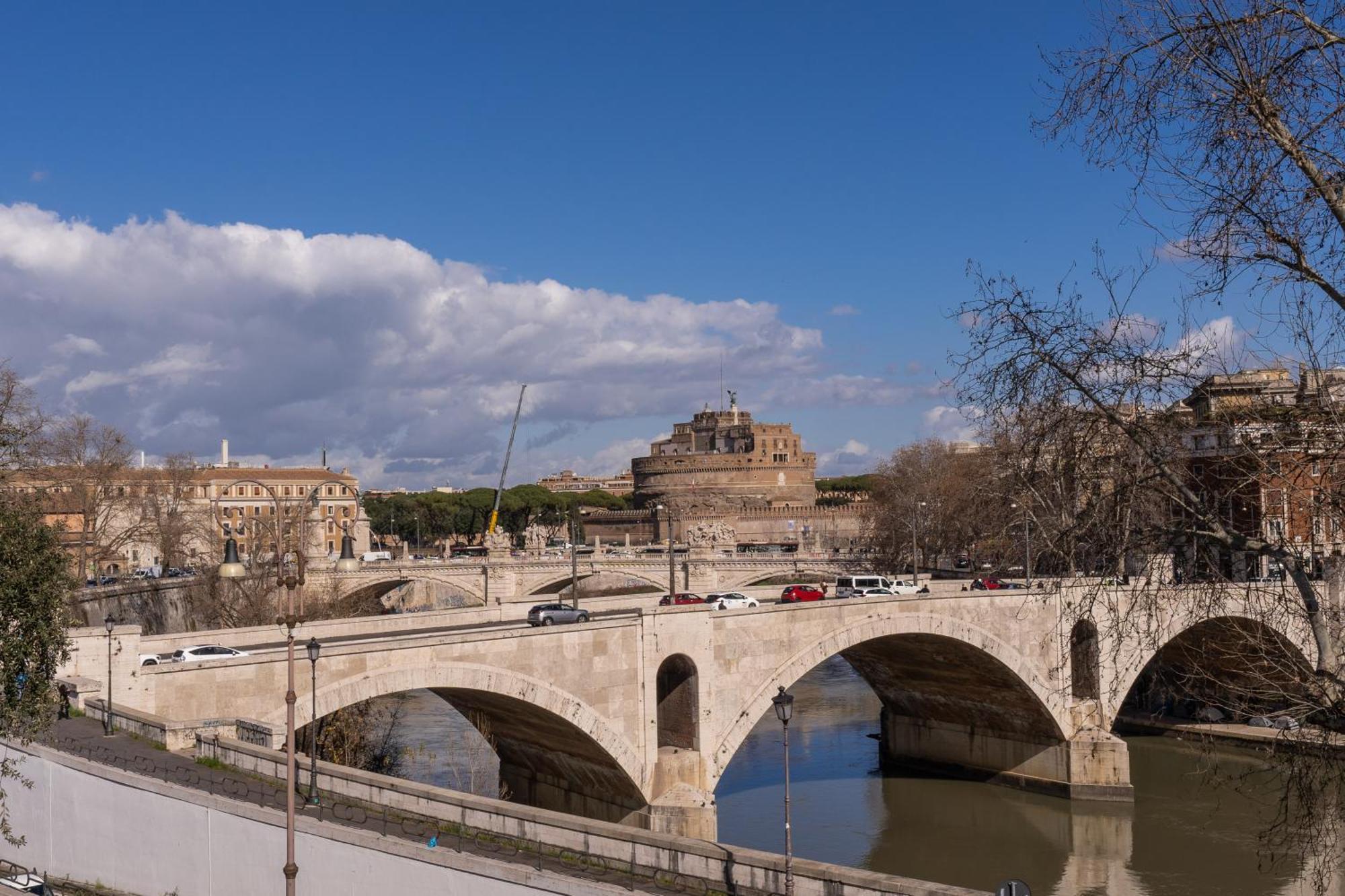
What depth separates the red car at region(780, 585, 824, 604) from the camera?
41094 mm

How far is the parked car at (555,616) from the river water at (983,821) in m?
3.68

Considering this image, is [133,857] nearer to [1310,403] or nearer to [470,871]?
[470,871]

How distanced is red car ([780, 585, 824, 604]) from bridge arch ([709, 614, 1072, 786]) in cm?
670

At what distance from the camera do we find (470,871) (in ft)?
37.2

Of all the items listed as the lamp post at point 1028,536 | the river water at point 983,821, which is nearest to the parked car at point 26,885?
the lamp post at point 1028,536

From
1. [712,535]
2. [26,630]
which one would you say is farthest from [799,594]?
[712,535]

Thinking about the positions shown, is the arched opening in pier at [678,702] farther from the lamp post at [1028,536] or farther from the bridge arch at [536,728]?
the lamp post at [1028,536]

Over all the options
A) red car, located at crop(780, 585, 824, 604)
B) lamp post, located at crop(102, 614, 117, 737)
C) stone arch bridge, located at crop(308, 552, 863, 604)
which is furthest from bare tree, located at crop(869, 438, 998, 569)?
lamp post, located at crop(102, 614, 117, 737)

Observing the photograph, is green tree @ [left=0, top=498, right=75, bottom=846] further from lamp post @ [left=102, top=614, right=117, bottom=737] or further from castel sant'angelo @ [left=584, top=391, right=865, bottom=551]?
castel sant'angelo @ [left=584, top=391, right=865, bottom=551]

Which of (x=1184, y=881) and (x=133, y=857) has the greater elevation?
(x=133, y=857)

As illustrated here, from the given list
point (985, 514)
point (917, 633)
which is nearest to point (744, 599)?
point (917, 633)

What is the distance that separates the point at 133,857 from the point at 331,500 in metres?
81.2

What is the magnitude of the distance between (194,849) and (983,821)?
69.1ft

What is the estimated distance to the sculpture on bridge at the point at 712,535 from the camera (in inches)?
3061
